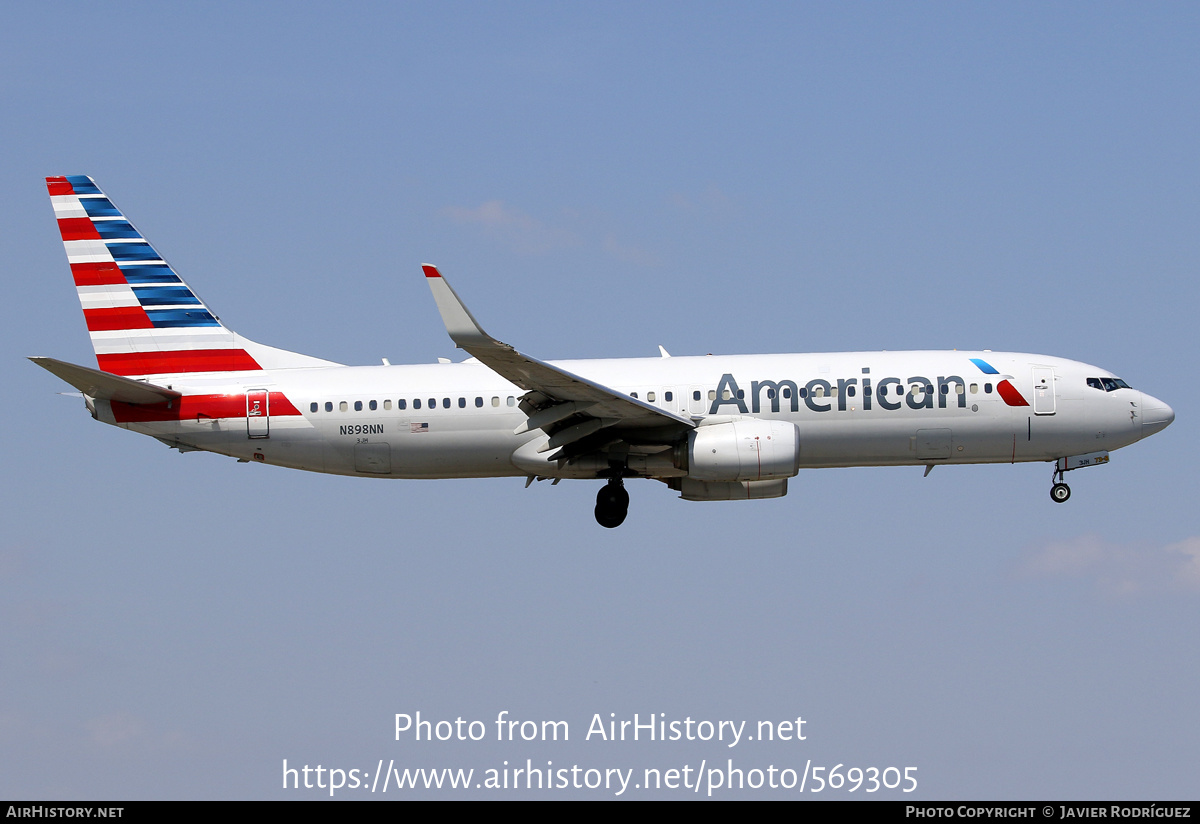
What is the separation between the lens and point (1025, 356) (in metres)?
31.0

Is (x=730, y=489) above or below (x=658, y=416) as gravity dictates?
below

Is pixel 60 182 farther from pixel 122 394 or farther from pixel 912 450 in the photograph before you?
pixel 912 450

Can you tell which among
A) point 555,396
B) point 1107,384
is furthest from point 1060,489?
point 555,396

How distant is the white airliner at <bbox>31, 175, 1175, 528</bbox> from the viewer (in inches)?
1163

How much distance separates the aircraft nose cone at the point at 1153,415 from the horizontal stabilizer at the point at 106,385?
2334cm

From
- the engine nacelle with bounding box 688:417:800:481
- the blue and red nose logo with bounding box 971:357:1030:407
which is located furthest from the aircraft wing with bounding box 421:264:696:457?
the blue and red nose logo with bounding box 971:357:1030:407

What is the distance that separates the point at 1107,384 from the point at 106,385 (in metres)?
23.8

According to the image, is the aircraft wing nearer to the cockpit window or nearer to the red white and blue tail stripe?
the red white and blue tail stripe

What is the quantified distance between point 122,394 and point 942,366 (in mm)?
19423

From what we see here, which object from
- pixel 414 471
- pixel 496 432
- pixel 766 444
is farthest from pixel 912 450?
pixel 414 471

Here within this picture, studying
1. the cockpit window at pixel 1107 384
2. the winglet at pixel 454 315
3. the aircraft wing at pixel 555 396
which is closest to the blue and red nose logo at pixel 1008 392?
the cockpit window at pixel 1107 384

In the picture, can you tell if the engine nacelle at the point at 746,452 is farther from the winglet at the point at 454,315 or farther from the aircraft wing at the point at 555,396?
the winglet at the point at 454,315

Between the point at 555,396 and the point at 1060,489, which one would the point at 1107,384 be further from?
the point at 555,396

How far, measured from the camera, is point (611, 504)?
30.3 meters
